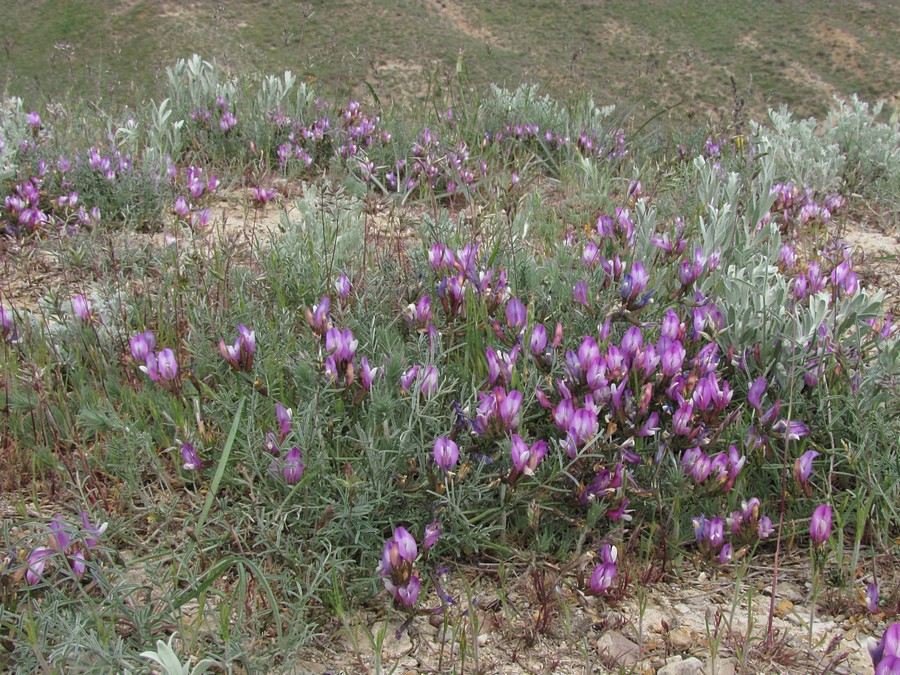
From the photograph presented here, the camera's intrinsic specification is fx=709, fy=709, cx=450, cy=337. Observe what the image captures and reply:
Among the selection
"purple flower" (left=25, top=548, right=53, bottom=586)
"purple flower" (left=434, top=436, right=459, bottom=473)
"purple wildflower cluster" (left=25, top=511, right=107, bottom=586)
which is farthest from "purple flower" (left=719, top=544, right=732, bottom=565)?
"purple flower" (left=25, top=548, right=53, bottom=586)

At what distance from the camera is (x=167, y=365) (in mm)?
2264

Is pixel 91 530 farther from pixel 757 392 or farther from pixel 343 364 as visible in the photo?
pixel 757 392

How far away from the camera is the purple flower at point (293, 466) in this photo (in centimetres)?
195

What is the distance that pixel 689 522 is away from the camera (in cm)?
207

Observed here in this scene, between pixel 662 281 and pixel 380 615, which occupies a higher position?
pixel 662 281

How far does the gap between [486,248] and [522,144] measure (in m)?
2.41

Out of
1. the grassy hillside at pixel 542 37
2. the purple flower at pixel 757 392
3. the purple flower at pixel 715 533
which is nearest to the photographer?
the purple flower at pixel 715 533

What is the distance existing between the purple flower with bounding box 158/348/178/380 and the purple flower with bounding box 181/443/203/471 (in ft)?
0.97

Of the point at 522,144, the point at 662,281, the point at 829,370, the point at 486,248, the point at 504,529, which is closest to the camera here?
the point at 504,529

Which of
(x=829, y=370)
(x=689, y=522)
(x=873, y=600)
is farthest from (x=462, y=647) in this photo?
(x=829, y=370)

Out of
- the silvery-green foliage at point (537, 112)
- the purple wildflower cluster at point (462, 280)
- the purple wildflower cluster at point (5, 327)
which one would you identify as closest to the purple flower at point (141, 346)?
the purple wildflower cluster at point (5, 327)

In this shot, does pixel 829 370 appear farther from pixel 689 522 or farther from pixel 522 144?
pixel 522 144

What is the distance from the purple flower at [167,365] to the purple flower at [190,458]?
0.97 ft

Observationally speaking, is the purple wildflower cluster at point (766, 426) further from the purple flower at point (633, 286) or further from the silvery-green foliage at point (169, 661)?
the silvery-green foliage at point (169, 661)
